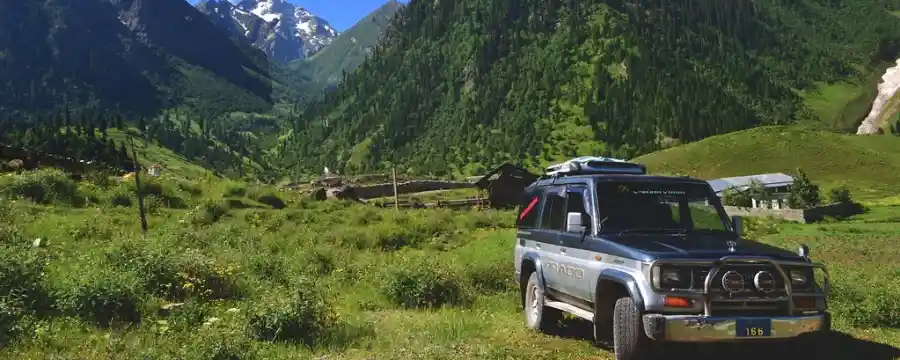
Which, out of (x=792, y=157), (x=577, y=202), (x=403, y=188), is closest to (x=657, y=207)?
(x=577, y=202)

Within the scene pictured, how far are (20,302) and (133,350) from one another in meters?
3.59

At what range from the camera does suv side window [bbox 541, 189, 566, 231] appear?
1091 centimetres

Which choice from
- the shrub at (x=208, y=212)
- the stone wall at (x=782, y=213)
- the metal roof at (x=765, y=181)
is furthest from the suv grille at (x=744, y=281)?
the metal roof at (x=765, y=181)

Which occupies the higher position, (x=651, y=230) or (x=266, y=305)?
(x=651, y=230)

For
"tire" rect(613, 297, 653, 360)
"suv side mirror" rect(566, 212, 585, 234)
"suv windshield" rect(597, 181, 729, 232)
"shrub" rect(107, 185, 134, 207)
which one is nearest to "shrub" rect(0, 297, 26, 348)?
"suv side mirror" rect(566, 212, 585, 234)

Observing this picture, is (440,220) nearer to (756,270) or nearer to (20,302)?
(20,302)

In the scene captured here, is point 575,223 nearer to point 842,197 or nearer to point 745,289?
point 745,289

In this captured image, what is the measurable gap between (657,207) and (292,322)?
6324 millimetres

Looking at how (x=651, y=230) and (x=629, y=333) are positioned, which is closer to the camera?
(x=629, y=333)

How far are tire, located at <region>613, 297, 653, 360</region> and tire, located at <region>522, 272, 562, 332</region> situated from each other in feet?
9.35

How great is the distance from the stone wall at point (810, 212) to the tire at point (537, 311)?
5675 cm

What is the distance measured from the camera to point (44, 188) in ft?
109

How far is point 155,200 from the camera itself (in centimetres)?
3853

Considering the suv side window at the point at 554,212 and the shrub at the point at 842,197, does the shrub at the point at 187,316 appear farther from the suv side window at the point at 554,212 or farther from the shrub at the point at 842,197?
the shrub at the point at 842,197
